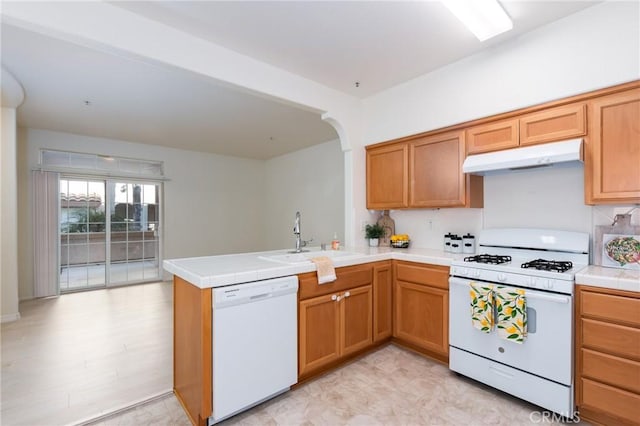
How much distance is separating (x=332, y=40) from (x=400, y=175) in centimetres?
151

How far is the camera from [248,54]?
2600 millimetres

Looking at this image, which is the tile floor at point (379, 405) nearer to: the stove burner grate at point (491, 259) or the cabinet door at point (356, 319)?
the cabinet door at point (356, 319)

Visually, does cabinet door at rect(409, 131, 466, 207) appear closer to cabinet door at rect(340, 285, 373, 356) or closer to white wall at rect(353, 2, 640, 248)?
white wall at rect(353, 2, 640, 248)

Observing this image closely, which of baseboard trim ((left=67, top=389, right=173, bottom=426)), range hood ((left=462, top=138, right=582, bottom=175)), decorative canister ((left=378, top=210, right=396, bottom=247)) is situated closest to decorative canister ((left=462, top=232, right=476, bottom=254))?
range hood ((left=462, top=138, right=582, bottom=175))

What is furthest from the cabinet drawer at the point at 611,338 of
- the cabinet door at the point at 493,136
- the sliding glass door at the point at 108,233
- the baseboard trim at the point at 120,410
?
the sliding glass door at the point at 108,233

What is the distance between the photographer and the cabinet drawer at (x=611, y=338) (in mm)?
1675

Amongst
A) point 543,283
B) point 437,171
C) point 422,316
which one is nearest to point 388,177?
point 437,171

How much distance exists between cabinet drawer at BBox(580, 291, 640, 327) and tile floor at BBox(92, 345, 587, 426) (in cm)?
76

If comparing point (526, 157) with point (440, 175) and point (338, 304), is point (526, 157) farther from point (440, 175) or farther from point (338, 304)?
point (338, 304)

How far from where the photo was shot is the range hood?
2.06 meters

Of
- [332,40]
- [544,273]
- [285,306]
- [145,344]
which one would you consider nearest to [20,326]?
[145,344]

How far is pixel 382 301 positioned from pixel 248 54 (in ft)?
8.36

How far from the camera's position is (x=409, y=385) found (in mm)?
2309

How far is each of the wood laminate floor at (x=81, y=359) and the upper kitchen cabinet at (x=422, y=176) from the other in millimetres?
2710
